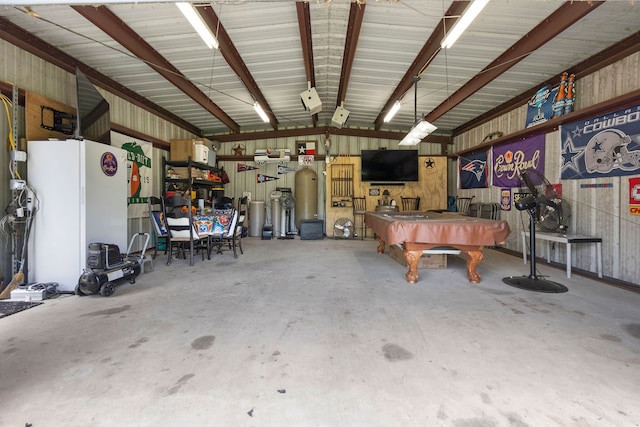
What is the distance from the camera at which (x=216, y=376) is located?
1746 mm

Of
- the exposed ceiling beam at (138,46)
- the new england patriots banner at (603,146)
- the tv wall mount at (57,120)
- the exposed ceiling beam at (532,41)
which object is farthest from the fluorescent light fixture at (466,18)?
the tv wall mount at (57,120)

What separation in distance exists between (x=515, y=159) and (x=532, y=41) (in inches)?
104

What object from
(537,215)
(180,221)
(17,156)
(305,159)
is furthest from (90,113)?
(537,215)

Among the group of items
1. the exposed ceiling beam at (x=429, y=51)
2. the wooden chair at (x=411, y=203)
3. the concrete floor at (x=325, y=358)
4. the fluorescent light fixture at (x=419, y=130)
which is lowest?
the concrete floor at (x=325, y=358)

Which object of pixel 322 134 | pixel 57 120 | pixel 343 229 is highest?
pixel 322 134

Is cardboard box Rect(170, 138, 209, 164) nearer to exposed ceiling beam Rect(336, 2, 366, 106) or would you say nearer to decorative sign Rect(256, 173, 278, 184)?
decorative sign Rect(256, 173, 278, 184)

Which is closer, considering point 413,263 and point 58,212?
point 58,212

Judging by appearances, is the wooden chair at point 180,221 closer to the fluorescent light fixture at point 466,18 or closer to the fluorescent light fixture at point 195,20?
the fluorescent light fixture at point 195,20

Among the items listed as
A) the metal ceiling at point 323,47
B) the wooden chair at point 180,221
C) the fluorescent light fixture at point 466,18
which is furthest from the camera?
the wooden chair at point 180,221

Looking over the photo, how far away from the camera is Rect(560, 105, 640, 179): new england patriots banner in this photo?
3680mm

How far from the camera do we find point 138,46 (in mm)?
4160

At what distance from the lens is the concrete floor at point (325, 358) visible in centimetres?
146

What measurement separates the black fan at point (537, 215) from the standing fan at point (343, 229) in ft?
16.0

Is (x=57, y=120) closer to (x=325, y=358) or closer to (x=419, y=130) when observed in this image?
(x=325, y=358)
